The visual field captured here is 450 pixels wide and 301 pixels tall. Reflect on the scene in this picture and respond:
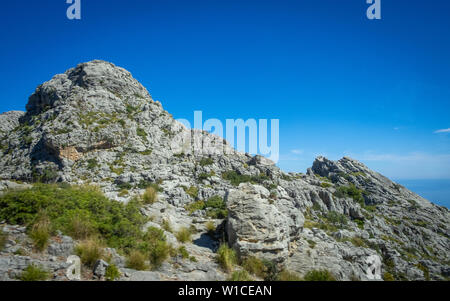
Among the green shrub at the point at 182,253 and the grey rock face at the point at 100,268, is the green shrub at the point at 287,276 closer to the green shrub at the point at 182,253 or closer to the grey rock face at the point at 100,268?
the green shrub at the point at 182,253

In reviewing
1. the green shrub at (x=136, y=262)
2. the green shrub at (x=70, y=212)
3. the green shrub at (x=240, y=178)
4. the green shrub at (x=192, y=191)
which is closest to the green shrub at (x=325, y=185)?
the green shrub at (x=240, y=178)

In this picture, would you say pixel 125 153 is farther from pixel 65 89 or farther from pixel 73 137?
pixel 65 89

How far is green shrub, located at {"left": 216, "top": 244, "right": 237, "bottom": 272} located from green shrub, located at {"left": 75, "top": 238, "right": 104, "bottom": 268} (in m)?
4.80

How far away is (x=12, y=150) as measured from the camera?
131ft

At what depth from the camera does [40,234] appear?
753cm

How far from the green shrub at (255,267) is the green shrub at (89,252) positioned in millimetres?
5924

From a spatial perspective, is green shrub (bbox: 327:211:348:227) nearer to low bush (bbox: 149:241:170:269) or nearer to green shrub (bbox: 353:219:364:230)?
green shrub (bbox: 353:219:364:230)

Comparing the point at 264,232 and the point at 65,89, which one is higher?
the point at 65,89

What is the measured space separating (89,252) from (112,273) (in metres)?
1.16

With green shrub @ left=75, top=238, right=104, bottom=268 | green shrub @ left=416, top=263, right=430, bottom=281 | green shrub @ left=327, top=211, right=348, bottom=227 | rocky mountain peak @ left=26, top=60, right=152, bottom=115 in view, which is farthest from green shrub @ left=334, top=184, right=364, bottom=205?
rocky mountain peak @ left=26, top=60, right=152, bottom=115

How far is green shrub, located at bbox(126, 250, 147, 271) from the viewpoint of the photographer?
25.4ft

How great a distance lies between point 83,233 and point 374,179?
65.1 m

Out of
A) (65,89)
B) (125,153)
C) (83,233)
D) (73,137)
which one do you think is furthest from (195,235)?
(65,89)

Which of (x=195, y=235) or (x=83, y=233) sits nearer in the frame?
(x=83, y=233)
